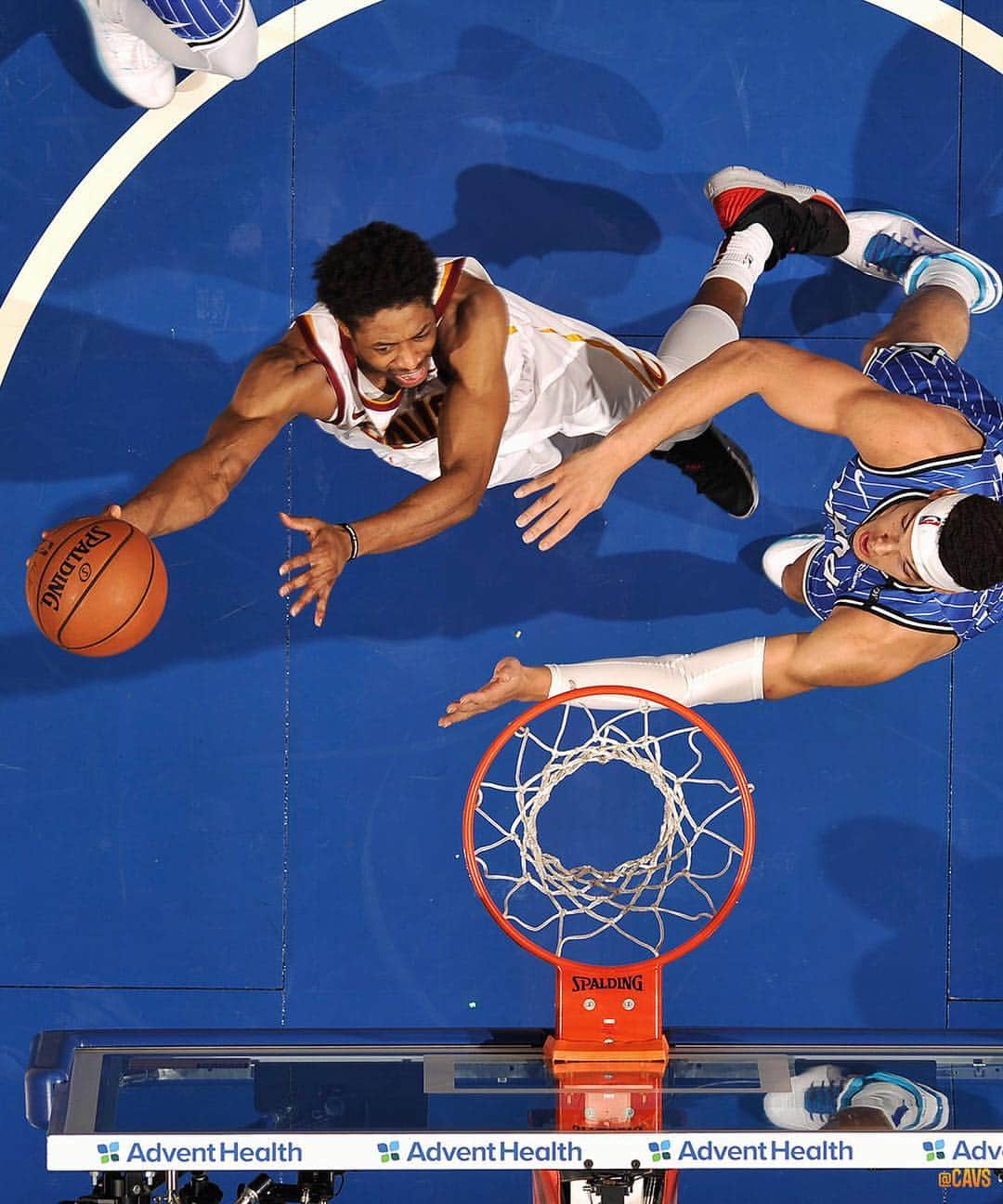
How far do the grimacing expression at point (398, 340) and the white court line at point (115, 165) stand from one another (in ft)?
4.66

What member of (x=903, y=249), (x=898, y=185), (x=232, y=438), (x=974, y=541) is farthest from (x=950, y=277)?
(x=232, y=438)

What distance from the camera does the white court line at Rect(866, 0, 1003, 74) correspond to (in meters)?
4.92

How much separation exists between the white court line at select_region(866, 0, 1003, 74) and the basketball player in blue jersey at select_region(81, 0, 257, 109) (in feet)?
7.94

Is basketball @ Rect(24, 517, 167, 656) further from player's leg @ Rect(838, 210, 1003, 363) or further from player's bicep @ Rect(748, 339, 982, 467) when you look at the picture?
player's leg @ Rect(838, 210, 1003, 363)

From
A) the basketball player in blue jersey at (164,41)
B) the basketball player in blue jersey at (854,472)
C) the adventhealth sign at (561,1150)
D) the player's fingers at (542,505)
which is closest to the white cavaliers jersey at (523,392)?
the basketball player in blue jersey at (854,472)

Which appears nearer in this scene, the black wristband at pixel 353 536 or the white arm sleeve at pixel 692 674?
the black wristband at pixel 353 536

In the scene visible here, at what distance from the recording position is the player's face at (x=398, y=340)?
389 cm

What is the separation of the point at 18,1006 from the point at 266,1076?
1786 mm

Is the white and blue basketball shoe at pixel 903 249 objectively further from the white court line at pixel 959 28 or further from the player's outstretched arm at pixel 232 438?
the player's outstretched arm at pixel 232 438

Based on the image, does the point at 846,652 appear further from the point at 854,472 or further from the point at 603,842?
the point at 603,842

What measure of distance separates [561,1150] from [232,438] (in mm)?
2405

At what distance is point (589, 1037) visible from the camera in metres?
3.56

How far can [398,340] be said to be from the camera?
12.9 ft

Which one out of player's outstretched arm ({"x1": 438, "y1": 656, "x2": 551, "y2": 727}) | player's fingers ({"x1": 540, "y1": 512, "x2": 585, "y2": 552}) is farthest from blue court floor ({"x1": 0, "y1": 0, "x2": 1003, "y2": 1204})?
player's fingers ({"x1": 540, "y1": 512, "x2": 585, "y2": 552})
